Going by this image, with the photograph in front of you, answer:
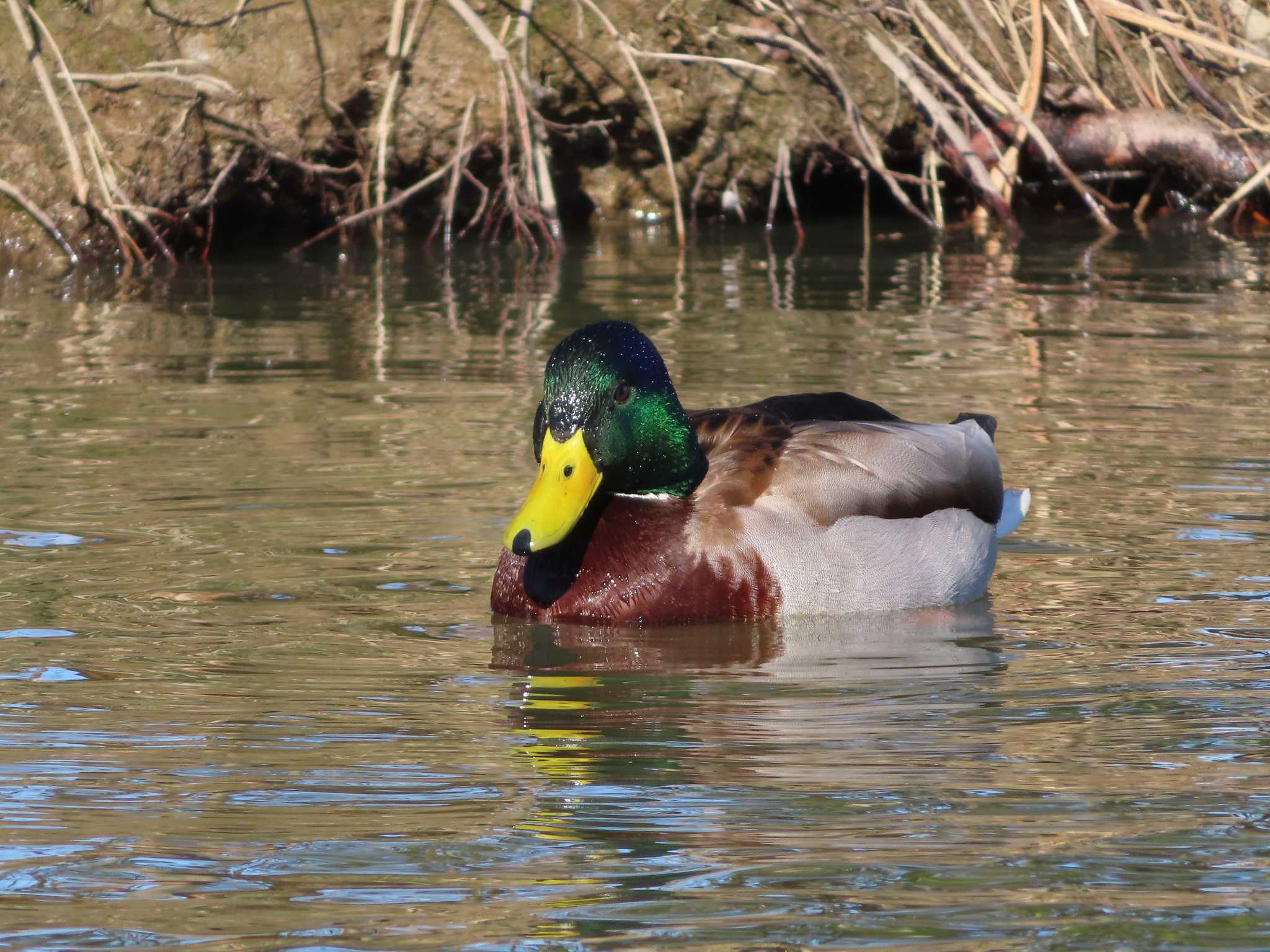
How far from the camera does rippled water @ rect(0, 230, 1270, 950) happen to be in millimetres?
3232

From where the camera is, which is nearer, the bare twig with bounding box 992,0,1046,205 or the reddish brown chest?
the reddish brown chest

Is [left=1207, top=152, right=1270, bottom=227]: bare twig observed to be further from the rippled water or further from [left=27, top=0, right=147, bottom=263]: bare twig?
[left=27, top=0, right=147, bottom=263]: bare twig

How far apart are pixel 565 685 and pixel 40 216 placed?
286 inches

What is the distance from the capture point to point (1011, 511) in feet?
19.8

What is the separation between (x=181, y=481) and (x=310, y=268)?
18.1 ft

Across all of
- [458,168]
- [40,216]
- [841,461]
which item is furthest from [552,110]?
[841,461]

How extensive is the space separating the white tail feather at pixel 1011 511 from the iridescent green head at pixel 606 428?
1210mm

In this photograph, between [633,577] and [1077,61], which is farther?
[1077,61]

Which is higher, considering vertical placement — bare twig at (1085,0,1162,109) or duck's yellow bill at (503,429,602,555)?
bare twig at (1085,0,1162,109)

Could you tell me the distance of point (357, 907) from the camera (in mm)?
3193

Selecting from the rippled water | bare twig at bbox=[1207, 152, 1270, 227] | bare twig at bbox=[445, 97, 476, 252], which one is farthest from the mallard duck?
bare twig at bbox=[1207, 152, 1270, 227]

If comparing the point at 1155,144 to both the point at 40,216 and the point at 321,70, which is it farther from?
the point at 40,216

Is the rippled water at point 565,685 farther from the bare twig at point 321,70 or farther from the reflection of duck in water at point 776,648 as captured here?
the bare twig at point 321,70

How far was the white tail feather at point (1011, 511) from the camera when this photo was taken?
6.02m
